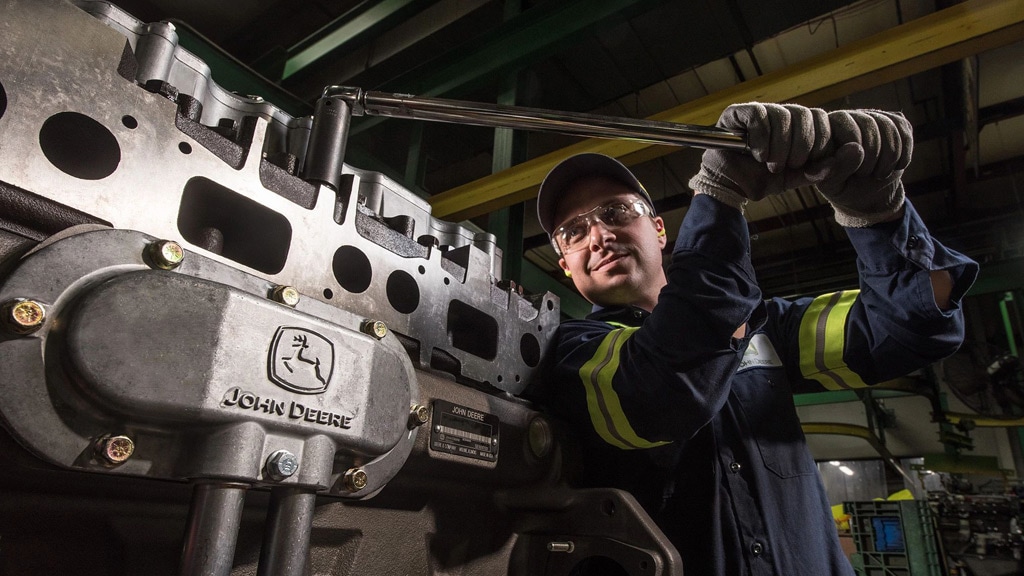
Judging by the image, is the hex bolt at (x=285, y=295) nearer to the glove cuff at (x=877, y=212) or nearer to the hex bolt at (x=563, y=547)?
the hex bolt at (x=563, y=547)

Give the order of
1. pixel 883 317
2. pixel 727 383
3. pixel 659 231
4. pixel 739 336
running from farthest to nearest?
pixel 659 231 < pixel 883 317 < pixel 739 336 < pixel 727 383

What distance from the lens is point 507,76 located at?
88.9 inches

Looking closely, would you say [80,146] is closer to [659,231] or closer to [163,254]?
[163,254]

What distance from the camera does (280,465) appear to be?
0.41 metres

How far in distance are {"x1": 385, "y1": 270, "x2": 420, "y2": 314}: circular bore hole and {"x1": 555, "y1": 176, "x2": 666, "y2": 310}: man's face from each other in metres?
0.61

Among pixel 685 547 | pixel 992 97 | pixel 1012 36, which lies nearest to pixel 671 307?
pixel 685 547

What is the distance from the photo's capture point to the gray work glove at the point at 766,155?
2.44 feet

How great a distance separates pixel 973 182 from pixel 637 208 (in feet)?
13.9

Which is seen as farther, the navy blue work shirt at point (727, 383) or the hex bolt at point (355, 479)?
the navy blue work shirt at point (727, 383)

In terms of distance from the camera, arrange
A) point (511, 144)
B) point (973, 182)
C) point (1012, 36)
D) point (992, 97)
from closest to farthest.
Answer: point (1012, 36), point (511, 144), point (992, 97), point (973, 182)

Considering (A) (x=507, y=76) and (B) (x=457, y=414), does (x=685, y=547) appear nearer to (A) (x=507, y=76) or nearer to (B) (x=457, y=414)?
(B) (x=457, y=414)

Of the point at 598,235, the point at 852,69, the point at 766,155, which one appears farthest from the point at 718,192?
the point at 852,69

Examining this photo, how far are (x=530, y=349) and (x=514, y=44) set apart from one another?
1573 mm

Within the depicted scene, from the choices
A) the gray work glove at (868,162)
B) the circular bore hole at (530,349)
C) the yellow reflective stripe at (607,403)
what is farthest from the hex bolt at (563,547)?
the gray work glove at (868,162)
